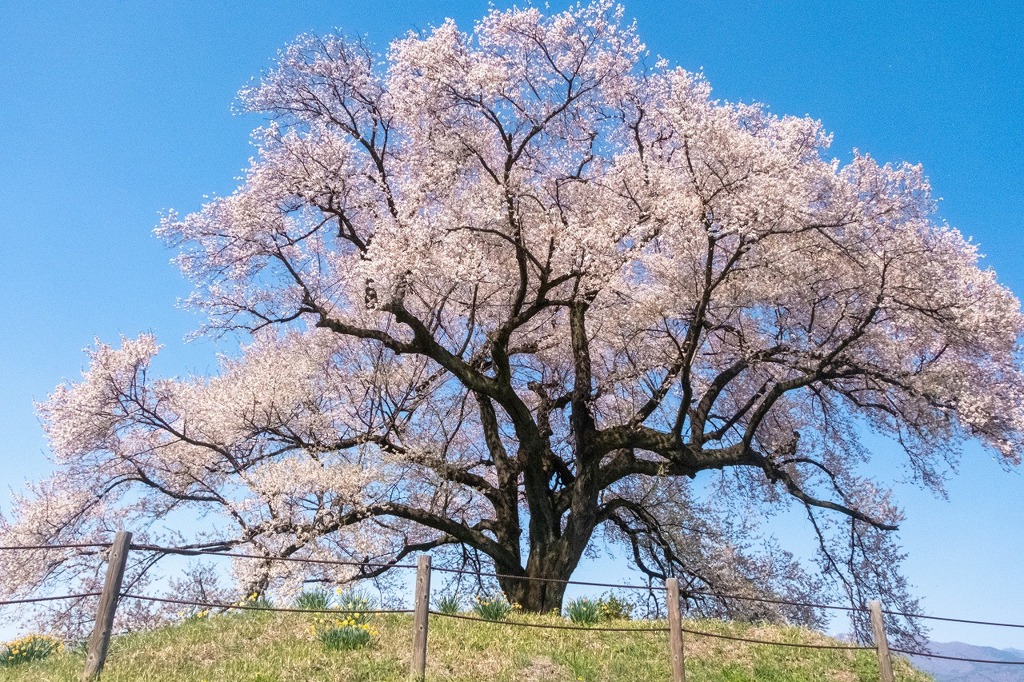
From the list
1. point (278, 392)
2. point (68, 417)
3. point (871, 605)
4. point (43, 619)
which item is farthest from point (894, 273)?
point (43, 619)

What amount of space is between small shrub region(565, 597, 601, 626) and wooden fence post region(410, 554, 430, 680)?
3618mm

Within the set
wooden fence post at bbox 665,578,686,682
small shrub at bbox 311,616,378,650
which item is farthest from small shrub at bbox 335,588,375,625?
wooden fence post at bbox 665,578,686,682

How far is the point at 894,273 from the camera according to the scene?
591 inches

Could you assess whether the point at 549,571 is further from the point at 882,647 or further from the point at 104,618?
the point at 104,618

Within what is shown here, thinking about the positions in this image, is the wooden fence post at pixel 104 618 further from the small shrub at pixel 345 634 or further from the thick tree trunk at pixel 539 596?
the thick tree trunk at pixel 539 596

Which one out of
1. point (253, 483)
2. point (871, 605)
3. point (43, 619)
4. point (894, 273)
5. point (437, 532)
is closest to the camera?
point (871, 605)

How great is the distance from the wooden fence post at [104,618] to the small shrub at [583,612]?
698 cm

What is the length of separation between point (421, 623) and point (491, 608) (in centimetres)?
289

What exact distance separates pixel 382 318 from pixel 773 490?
1083 cm

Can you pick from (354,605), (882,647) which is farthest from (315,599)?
(882,647)

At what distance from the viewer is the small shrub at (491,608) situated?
41.3ft

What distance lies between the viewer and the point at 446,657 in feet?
35.0

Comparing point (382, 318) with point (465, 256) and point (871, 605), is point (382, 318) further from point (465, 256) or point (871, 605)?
point (871, 605)

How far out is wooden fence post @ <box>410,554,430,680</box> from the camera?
32.2 ft
